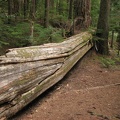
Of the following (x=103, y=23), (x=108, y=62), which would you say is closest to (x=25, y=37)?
(x=103, y=23)

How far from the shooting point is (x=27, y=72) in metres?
5.47

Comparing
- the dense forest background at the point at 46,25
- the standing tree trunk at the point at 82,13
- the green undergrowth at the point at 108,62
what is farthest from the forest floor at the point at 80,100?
the standing tree trunk at the point at 82,13

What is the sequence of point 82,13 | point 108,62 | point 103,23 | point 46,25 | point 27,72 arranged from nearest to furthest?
point 27,72
point 108,62
point 103,23
point 46,25
point 82,13

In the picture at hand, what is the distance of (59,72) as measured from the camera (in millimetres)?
7133

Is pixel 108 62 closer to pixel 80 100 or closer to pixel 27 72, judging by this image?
pixel 80 100

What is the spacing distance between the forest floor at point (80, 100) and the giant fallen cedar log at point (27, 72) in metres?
0.35

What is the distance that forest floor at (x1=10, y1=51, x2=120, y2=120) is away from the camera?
540 cm

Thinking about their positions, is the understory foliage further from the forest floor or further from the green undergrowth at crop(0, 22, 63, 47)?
the forest floor

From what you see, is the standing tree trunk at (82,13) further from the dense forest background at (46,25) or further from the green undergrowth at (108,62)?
the green undergrowth at (108,62)

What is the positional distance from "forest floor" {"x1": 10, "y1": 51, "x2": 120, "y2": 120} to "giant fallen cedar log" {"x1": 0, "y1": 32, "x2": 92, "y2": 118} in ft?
1.14

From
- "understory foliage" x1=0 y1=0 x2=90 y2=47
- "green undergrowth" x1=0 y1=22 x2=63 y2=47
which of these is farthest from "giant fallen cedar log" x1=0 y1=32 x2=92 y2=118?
"green undergrowth" x1=0 y1=22 x2=63 y2=47

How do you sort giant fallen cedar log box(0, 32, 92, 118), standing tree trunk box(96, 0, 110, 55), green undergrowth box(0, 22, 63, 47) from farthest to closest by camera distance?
standing tree trunk box(96, 0, 110, 55) < green undergrowth box(0, 22, 63, 47) < giant fallen cedar log box(0, 32, 92, 118)

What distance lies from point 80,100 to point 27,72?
6.22 feet

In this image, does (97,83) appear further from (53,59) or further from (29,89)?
(29,89)
